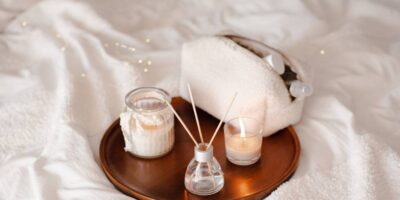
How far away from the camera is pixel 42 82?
1238 mm

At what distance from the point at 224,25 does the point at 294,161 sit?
1.95 ft

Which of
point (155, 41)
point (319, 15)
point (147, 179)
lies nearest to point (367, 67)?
point (319, 15)

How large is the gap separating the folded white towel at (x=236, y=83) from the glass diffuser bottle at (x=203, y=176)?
0.15 m

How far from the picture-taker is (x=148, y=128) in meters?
0.98

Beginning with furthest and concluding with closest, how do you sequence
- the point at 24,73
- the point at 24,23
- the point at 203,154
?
the point at 24,23
the point at 24,73
the point at 203,154

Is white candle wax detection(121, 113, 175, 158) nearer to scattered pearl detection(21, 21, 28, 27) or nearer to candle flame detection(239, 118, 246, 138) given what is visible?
candle flame detection(239, 118, 246, 138)

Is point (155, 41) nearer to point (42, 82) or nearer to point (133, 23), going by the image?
point (133, 23)

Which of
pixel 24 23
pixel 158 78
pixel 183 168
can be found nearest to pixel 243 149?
pixel 183 168

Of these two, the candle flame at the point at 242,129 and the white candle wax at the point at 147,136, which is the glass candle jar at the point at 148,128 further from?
the candle flame at the point at 242,129

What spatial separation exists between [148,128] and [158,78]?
12.8 inches

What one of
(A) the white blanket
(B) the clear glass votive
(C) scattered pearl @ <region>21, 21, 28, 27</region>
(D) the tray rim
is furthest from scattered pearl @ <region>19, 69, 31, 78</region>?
(B) the clear glass votive

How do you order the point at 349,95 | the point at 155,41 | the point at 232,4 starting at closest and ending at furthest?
1. the point at 349,95
2. the point at 155,41
3. the point at 232,4

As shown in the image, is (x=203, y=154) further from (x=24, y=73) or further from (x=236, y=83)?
(x=24, y=73)

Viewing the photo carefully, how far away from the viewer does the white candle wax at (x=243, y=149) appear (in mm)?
973
